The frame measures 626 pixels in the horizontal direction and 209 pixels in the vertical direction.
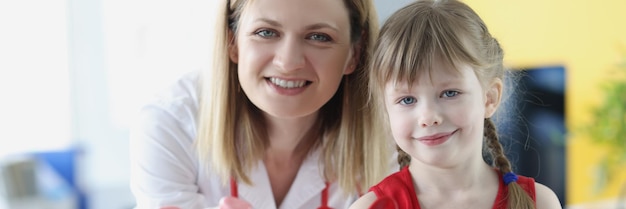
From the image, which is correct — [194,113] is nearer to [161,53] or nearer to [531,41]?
[161,53]

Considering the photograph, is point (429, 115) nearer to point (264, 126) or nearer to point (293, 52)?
point (293, 52)

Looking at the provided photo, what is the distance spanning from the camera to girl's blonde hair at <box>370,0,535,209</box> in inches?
39.9

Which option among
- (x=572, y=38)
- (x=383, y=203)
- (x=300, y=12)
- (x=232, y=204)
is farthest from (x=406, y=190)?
(x=572, y=38)

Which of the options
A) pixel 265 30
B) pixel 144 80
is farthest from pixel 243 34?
pixel 144 80

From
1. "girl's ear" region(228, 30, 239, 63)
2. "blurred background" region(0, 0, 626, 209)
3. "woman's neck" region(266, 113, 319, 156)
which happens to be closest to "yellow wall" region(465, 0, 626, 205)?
"blurred background" region(0, 0, 626, 209)

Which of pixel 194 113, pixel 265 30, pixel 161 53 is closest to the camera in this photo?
pixel 265 30

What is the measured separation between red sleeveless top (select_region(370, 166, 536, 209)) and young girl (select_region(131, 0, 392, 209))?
0.26 metres

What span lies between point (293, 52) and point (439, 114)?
1.09 feet

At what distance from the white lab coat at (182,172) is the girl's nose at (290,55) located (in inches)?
13.0

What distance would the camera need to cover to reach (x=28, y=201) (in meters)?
3.82

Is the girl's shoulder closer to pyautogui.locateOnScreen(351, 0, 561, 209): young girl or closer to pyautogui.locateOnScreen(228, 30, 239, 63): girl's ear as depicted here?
pyautogui.locateOnScreen(351, 0, 561, 209): young girl

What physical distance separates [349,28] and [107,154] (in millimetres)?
3323

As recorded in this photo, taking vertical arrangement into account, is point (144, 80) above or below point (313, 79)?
below

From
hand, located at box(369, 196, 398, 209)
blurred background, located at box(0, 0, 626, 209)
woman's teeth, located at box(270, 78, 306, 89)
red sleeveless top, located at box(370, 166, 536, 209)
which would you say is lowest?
blurred background, located at box(0, 0, 626, 209)
